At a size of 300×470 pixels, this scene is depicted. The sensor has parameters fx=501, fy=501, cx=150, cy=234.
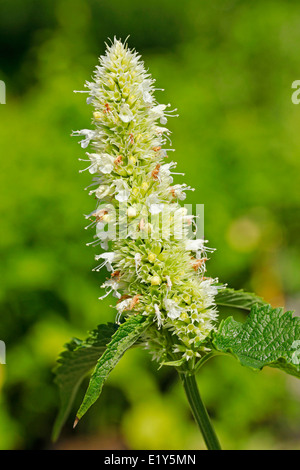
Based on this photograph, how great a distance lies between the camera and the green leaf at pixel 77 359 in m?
1.00

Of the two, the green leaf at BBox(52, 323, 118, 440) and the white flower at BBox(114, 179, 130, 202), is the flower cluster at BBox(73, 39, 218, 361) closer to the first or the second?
the white flower at BBox(114, 179, 130, 202)

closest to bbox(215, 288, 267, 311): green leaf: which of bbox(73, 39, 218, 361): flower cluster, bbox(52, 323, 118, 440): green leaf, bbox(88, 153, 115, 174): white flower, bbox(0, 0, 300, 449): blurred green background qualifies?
bbox(73, 39, 218, 361): flower cluster

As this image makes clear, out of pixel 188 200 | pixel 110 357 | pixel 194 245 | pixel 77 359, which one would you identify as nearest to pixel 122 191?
pixel 194 245

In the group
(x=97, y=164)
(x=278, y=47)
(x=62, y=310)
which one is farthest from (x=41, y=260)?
(x=278, y=47)

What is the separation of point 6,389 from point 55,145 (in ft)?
4.60

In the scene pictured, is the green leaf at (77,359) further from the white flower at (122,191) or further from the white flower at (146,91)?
the white flower at (146,91)

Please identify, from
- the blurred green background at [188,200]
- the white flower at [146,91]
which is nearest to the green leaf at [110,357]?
the white flower at [146,91]

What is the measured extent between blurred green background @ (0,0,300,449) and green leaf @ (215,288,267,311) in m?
1.71

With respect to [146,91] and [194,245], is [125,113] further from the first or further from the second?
[194,245]

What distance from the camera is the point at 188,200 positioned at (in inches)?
112

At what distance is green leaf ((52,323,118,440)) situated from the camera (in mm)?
1000

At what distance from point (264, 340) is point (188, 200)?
2.01m

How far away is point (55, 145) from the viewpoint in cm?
284
